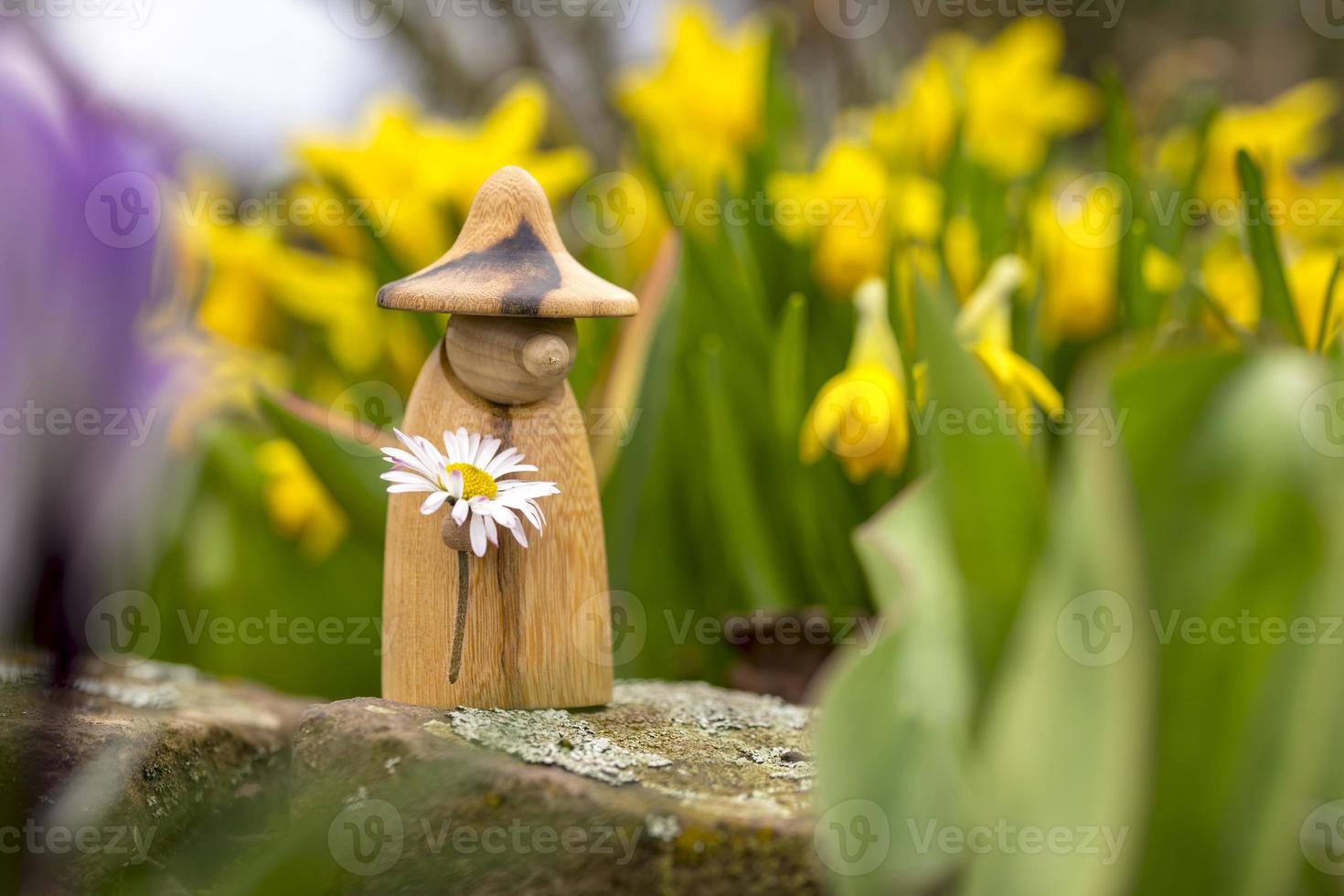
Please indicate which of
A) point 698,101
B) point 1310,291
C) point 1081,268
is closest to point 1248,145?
point 1081,268

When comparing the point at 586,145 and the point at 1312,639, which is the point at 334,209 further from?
the point at 1312,639

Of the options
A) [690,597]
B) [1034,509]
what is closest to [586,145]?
[690,597]

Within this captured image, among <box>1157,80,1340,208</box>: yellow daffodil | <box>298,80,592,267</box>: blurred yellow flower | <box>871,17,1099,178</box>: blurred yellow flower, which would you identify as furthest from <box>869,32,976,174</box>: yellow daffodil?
<box>298,80,592,267</box>: blurred yellow flower

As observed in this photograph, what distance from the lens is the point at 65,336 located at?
0.48m

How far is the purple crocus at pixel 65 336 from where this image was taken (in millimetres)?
460

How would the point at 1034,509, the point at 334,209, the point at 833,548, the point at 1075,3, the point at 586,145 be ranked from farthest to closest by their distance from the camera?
the point at 1075,3 < the point at 586,145 < the point at 334,209 < the point at 833,548 < the point at 1034,509

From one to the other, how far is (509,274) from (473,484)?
11 centimetres

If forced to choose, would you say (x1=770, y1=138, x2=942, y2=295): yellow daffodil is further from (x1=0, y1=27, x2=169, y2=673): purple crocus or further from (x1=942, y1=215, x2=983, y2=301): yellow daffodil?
(x1=0, y1=27, x2=169, y2=673): purple crocus

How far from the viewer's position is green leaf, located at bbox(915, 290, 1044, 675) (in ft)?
1.76

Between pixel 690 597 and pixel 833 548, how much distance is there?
15 centimetres

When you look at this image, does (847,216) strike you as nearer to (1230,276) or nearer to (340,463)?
(1230,276)

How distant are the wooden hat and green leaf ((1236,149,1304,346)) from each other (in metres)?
0.47

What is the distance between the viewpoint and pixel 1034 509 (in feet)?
1.88

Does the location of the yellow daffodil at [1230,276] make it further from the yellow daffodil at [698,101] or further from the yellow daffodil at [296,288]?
the yellow daffodil at [296,288]
